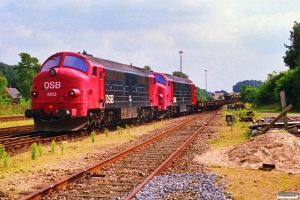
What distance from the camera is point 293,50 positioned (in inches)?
2418

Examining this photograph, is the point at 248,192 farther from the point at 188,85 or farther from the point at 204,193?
the point at 188,85

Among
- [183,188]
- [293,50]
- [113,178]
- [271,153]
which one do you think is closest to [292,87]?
[293,50]

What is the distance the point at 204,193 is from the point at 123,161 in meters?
4.23

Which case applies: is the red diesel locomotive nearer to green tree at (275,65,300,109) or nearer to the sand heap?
the sand heap

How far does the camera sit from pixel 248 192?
6859mm

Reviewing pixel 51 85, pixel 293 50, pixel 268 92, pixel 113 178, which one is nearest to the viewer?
pixel 113 178

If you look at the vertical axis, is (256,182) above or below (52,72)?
below

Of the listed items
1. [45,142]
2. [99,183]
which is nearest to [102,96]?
[45,142]

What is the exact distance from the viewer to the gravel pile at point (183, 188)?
653 centimetres

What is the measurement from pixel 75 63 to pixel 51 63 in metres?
1.23

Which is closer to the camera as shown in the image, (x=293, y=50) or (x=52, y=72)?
(x=52, y=72)

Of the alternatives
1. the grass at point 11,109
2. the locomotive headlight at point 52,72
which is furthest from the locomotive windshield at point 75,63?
the grass at point 11,109

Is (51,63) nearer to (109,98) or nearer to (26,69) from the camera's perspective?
(109,98)

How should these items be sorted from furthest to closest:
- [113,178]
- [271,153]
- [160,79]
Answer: [160,79] → [271,153] → [113,178]
